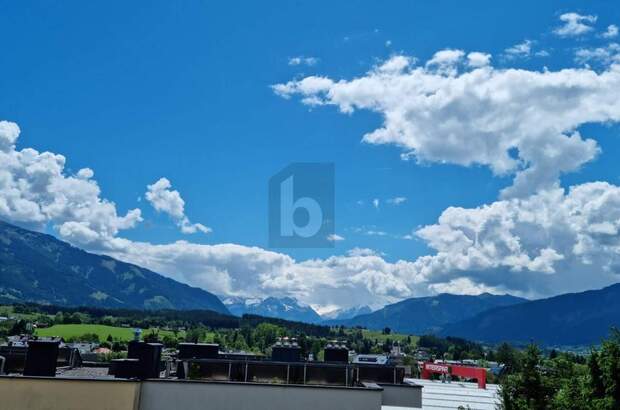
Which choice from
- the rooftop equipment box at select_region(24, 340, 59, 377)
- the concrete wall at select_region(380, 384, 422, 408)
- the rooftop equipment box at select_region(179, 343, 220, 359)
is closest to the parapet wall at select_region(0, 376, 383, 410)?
the rooftop equipment box at select_region(24, 340, 59, 377)

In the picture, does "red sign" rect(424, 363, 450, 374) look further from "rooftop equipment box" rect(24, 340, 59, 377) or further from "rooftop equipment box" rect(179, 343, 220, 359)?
"rooftop equipment box" rect(24, 340, 59, 377)

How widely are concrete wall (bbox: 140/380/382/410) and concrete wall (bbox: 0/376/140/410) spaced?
149 centimetres

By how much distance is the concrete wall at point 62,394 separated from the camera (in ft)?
119

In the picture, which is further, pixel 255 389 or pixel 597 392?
pixel 255 389

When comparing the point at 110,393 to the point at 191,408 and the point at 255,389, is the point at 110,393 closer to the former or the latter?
the point at 191,408

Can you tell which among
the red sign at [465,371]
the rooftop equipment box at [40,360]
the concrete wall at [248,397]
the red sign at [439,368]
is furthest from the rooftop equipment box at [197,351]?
the red sign at [439,368]

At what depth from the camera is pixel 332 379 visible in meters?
43.7

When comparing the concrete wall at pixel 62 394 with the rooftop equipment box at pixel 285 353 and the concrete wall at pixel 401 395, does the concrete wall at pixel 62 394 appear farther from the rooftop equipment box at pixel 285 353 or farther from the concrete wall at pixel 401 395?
the concrete wall at pixel 401 395

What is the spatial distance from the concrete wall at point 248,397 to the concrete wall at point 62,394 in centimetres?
149

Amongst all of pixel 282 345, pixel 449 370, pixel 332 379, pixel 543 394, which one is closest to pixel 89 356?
pixel 449 370

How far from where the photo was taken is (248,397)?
3800 cm

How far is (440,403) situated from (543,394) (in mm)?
17457

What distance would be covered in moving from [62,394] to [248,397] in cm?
1064

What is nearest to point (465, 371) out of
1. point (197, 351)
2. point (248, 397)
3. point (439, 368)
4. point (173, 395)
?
point (439, 368)
